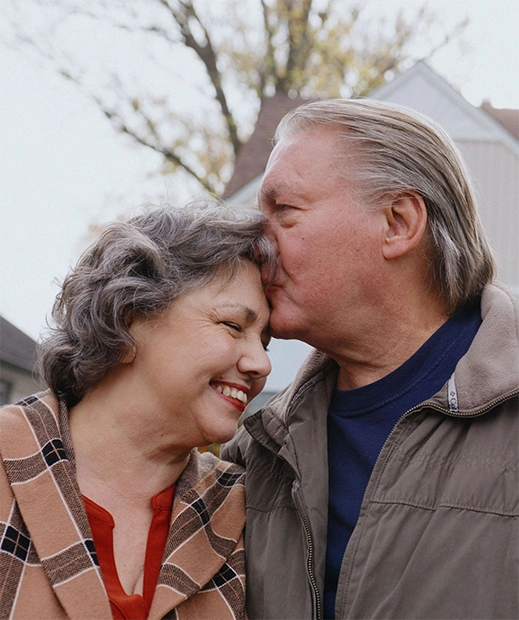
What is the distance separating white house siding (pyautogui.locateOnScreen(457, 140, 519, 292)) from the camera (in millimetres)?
13734

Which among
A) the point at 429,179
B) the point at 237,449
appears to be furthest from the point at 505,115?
the point at 237,449

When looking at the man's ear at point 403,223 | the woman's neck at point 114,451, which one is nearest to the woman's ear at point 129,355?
the woman's neck at point 114,451

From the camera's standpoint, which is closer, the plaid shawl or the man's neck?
the plaid shawl

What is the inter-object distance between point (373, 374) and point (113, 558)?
1.05m

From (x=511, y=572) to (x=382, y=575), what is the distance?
0.36 meters

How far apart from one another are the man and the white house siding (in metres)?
11.3

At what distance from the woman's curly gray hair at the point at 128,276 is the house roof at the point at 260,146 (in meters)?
10.8

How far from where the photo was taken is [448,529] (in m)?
2.15

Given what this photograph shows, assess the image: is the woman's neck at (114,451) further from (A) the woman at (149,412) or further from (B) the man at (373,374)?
(B) the man at (373,374)

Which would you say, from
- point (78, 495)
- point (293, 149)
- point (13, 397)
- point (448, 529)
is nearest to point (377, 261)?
point (293, 149)

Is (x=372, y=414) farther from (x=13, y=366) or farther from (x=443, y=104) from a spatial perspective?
(x=13, y=366)

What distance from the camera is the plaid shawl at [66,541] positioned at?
2.14 m

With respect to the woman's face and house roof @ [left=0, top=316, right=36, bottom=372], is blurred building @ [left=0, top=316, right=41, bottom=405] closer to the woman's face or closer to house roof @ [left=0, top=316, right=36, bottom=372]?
house roof @ [left=0, top=316, right=36, bottom=372]

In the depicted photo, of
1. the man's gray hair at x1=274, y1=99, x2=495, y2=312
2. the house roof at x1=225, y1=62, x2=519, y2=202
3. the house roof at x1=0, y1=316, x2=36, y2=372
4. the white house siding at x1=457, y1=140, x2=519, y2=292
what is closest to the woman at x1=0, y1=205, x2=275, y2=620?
the man's gray hair at x1=274, y1=99, x2=495, y2=312
